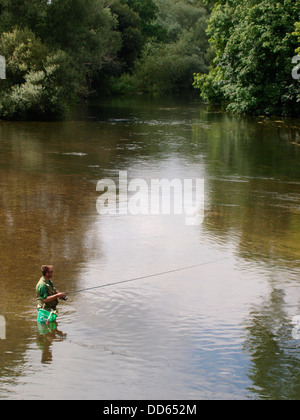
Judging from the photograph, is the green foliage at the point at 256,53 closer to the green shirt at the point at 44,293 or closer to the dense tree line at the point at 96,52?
the dense tree line at the point at 96,52

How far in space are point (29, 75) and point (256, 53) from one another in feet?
43.5

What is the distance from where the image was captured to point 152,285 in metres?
8.84

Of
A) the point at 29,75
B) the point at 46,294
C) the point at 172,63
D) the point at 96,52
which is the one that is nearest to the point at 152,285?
the point at 46,294

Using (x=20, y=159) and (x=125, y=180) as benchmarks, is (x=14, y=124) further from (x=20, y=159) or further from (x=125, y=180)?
(x=125, y=180)

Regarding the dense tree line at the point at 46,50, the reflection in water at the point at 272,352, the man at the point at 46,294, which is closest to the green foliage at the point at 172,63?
the dense tree line at the point at 46,50

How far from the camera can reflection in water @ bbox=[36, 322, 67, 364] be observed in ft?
21.6

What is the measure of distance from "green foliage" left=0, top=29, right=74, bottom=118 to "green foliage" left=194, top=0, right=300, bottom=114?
33.5ft

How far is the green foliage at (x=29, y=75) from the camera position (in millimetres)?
30875

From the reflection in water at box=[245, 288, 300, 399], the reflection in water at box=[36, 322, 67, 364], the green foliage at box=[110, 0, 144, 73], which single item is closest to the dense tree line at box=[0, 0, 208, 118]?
the green foliage at box=[110, 0, 144, 73]

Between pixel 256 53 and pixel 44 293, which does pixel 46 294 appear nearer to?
pixel 44 293

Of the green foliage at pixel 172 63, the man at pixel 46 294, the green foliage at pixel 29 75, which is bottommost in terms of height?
the man at pixel 46 294

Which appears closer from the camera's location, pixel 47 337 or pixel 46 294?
pixel 47 337

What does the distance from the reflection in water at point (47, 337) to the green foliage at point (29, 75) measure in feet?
82.8

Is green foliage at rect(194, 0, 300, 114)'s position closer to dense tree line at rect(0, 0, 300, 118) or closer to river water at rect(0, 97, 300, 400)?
dense tree line at rect(0, 0, 300, 118)
